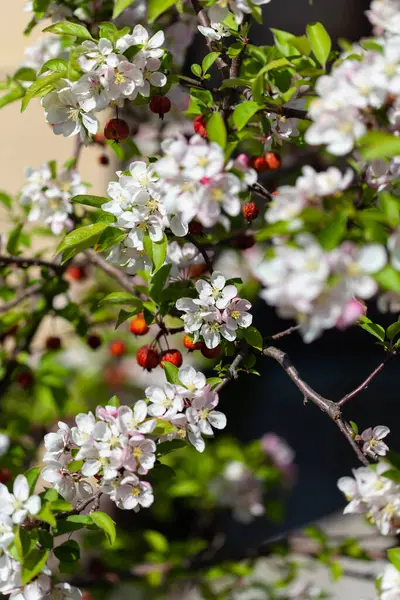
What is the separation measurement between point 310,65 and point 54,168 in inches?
37.1

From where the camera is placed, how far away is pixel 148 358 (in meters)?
1.48

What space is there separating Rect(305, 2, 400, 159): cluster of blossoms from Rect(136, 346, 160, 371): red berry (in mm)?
691

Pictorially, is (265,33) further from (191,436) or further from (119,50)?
(191,436)

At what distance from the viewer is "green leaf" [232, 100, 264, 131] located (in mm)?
1170

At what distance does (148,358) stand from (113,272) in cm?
43

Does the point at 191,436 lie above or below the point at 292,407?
above

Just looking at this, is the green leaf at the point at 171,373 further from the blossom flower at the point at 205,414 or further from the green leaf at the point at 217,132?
the green leaf at the point at 217,132

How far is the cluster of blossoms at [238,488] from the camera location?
2.69 meters

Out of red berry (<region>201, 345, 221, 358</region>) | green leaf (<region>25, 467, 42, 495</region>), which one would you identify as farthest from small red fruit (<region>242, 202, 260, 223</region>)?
green leaf (<region>25, 467, 42, 495</region>)

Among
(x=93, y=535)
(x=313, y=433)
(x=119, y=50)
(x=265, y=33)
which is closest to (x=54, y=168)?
(x=119, y=50)

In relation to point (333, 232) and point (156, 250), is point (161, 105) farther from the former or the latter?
point (333, 232)

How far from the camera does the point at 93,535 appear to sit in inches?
89.4

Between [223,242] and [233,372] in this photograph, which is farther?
[223,242]

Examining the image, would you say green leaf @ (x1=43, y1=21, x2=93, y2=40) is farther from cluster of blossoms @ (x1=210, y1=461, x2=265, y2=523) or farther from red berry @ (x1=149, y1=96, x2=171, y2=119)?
cluster of blossoms @ (x1=210, y1=461, x2=265, y2=523)
